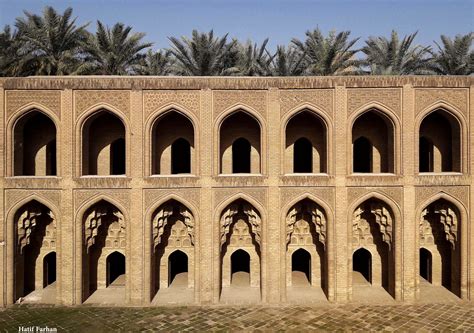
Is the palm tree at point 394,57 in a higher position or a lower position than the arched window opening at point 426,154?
higher

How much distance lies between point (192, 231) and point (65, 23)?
1226 centimetres

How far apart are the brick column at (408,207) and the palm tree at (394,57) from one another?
8247mm

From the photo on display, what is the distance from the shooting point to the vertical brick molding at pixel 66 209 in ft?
35.3

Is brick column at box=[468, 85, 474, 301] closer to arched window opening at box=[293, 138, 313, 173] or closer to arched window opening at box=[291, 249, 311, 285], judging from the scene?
arched window opening at box=[293, 138, 313, 173]

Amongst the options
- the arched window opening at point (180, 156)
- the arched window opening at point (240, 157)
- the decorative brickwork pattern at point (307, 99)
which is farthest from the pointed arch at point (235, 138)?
the arched window opening at point (180, 156)

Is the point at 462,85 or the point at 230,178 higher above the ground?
the point at 462,85

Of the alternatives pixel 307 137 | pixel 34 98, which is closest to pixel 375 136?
pixel 307 137

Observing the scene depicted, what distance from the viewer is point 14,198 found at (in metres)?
10.9

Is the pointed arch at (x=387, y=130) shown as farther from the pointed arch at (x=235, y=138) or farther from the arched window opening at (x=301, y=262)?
the arched window opening at (x=301, y=262)

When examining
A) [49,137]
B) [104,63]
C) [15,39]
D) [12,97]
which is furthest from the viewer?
[104,63]

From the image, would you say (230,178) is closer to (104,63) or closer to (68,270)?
(68,270)

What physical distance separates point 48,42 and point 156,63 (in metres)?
5.28

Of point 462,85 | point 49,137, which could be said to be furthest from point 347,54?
point 49,137

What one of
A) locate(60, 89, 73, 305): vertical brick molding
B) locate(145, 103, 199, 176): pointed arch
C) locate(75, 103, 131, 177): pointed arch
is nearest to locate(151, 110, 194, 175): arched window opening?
locate(145, 103, 199, 176): pointed arch
